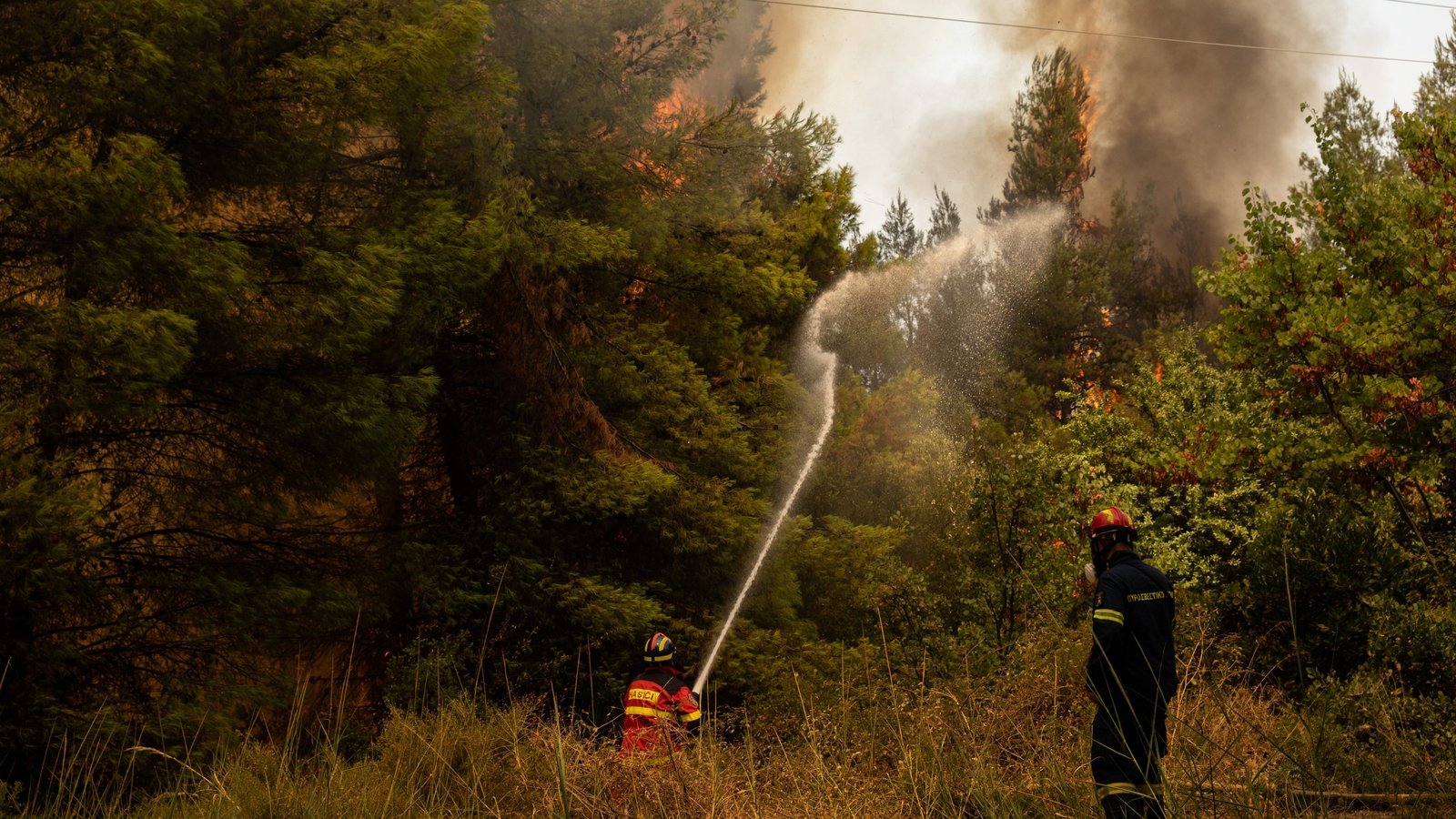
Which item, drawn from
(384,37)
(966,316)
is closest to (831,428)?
(384,37)

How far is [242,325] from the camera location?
11.6 metres

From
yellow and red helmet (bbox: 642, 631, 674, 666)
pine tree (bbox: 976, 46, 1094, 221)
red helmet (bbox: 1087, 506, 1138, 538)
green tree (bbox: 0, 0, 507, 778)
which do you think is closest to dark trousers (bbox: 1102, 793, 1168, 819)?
red helmet (bbox: 1087, 506, 1138, 538)

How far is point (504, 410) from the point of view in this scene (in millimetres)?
17172

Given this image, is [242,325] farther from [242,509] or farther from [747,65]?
[747,65]

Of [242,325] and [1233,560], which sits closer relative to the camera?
[242,325]

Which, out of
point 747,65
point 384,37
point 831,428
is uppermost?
point 747,65

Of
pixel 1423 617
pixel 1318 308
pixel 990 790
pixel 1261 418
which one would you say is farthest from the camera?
pixel 1261 418

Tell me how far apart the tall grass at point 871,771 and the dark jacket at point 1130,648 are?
178 mm

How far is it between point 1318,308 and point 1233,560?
6278 millimetres

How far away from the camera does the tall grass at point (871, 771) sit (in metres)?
3.89

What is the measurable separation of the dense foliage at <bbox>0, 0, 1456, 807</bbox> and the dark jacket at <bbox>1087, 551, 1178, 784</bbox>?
0.55 metres

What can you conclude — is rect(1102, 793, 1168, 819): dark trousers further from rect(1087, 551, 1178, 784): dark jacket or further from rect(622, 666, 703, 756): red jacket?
rect(622, 666, 703, 756): red jacket

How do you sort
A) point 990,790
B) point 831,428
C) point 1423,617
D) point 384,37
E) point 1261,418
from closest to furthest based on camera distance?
1. point 990,790
2. point 1423,617
3. point 384,37
4. point 1261,418
5. point 831,428

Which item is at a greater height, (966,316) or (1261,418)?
(966,316)
